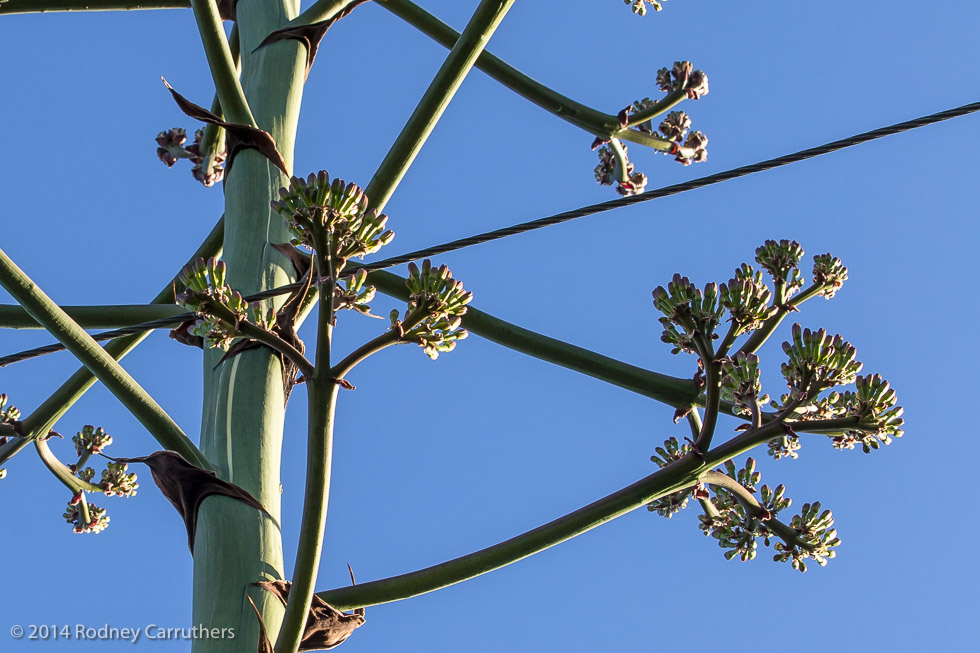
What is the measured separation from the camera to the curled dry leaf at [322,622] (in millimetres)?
2461

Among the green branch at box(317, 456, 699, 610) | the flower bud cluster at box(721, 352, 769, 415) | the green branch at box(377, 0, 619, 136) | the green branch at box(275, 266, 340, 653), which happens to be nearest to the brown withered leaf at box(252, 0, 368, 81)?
the green branch at box(377, 0, 619, 136)

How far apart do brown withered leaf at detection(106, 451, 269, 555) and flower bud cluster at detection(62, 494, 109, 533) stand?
248 centimetres

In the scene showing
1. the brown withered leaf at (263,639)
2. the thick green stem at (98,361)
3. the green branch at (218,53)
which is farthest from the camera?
the green branch at (218,53)

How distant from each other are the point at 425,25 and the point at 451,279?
2.96 m

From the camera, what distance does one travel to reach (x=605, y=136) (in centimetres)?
516

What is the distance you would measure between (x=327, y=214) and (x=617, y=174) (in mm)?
3269

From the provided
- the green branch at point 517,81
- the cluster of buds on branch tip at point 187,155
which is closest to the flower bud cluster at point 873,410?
the green branch at point 517,81

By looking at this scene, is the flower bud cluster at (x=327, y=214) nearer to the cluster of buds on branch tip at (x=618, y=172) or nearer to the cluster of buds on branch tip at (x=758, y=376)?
the cluster of buds on branch tip at (x=758, y=376)

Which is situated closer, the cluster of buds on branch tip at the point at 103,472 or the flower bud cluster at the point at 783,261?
the flower bud cluster at the point at 783,261

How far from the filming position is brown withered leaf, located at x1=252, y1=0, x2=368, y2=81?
379cm

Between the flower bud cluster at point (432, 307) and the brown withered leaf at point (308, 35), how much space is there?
1763mm

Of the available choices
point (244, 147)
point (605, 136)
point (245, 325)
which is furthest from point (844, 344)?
point (605, 136)

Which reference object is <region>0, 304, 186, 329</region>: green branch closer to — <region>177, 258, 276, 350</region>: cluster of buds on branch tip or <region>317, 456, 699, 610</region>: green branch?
<region>177, 258, 276, 350</region>: cluster of buds on branch tip

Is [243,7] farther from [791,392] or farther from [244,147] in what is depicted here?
Answer: [791,392]
